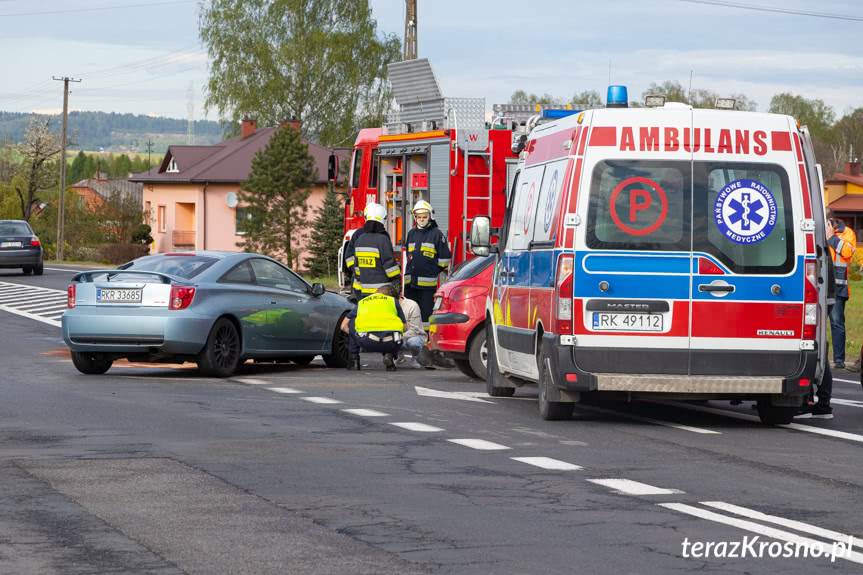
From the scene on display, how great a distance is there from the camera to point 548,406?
11781 mm

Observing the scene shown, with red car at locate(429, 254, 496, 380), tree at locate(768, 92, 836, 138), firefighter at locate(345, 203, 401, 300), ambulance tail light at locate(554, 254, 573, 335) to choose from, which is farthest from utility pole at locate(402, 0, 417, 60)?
tree at locate(768, 92, 836, 138)

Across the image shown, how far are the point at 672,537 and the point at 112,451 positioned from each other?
4361 mm

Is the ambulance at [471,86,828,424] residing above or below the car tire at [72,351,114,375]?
above

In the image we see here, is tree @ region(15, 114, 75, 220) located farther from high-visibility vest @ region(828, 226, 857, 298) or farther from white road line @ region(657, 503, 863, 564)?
white road line @ region(657, 503, 863, 564)

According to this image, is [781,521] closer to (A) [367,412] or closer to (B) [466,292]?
(A) [367,412]

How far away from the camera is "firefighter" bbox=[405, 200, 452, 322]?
18.5 metres

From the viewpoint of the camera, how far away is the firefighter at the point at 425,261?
18.5 metres

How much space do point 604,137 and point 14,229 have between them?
115 ft

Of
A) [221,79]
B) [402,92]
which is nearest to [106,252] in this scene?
[221,79]

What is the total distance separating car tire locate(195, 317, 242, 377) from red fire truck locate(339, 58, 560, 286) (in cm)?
466

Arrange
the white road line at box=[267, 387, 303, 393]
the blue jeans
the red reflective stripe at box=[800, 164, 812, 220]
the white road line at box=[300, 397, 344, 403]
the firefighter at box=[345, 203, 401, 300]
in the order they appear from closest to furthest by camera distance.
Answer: the red reflective stripe at box=[800, 164, 812, 220] → the white road line at box=[300, 397, 344, 403] → the white road line at box=[267, 387, 303, 393] → the firefighter at box=[345, 203, 401, 300] → the blue jeans

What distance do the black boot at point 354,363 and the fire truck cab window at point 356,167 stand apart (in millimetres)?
7550

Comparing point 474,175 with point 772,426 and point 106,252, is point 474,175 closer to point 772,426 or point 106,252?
point 772,426

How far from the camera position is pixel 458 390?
48.8ft
